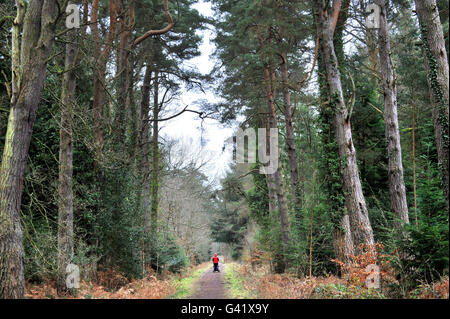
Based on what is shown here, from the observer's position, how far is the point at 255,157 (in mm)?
17219

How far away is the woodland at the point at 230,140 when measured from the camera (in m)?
5.96

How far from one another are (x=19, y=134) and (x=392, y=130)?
9.35m

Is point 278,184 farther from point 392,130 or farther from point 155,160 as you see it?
point 155,160

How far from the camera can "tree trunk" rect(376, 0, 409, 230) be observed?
9047mm

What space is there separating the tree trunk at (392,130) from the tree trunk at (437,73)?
3.61 meters

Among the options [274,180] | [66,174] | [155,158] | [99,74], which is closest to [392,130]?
[274,180]

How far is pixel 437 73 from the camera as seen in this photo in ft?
18.9

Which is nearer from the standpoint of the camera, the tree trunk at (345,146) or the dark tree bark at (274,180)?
the tree trunk at (345,146)

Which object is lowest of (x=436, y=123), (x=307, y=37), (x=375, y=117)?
(x=436, y=123)

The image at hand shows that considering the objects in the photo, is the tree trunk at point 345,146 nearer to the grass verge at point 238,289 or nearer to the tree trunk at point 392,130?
the tree trunk at point 392,130

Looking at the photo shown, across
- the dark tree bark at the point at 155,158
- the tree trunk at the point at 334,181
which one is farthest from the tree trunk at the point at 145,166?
the tree trunk at the point at 334,181

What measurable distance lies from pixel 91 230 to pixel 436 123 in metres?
9.76
